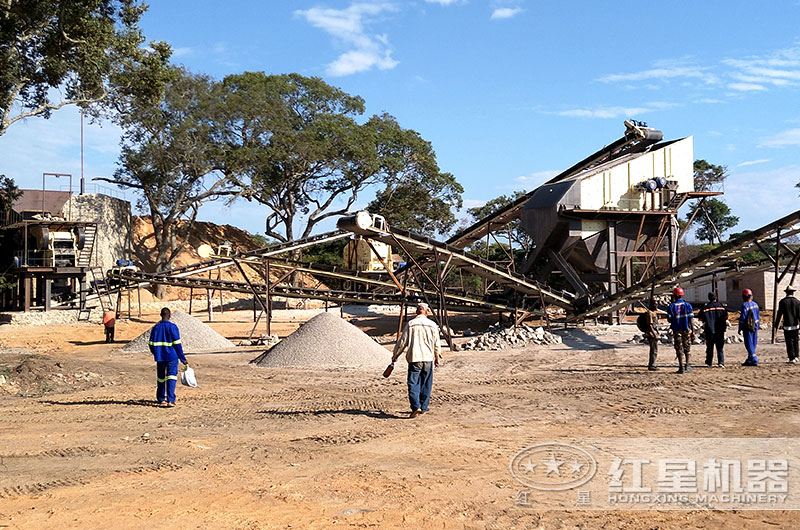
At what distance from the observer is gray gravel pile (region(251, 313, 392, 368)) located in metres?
16.0

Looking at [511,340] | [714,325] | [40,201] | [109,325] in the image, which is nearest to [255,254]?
[109,325]

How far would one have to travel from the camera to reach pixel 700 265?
58.2 ft

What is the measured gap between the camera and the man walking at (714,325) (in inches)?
531

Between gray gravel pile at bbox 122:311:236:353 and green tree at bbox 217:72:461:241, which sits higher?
green tree at bbox 217:72:461:241

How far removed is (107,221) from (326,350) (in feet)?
102

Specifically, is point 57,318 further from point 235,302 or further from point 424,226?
point 424,226

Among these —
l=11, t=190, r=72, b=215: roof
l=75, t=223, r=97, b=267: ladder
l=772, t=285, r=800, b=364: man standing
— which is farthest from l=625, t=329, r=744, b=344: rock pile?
l=11, t=190, r=72, b=215: roof

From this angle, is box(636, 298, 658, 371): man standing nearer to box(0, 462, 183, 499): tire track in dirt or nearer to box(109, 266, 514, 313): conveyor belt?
box(109, 266, 514, 313): conveyor belt

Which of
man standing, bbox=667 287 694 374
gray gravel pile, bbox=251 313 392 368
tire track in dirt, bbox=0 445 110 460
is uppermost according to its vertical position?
man standing, bbox=667 287 694 374

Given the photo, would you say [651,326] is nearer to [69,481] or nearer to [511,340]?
[511,340]

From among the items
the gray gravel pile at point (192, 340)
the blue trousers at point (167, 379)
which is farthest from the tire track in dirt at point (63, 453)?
the gray gravel pile at point (192, 340)

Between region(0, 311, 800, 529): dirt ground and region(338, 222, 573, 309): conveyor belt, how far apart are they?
13.4ft

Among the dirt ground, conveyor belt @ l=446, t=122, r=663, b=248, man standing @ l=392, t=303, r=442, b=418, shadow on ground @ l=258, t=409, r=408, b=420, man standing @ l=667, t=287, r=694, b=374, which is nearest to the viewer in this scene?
the dirt ground

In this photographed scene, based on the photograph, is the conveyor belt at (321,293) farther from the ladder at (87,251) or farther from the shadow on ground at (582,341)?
the ladder at (87,251)
